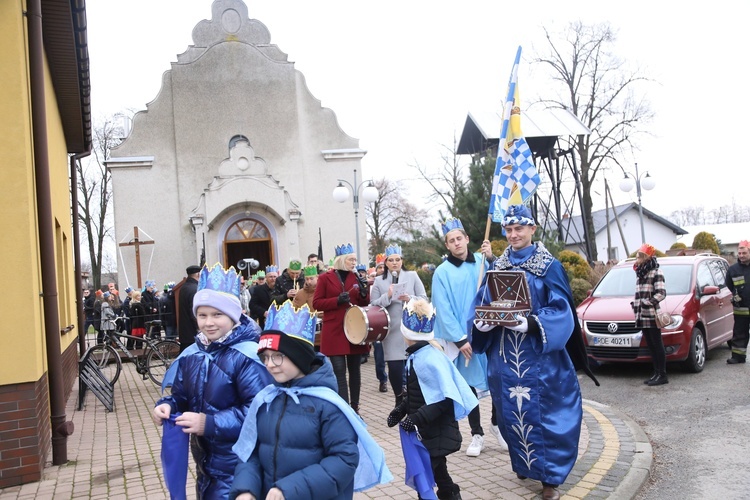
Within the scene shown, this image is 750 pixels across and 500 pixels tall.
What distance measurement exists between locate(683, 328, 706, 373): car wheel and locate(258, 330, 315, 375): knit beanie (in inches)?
333

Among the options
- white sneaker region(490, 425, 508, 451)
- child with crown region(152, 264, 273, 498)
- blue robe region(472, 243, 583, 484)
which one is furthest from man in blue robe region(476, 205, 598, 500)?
child with crown region(152, 264, 273, 498)

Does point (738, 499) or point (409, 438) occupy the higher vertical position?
point (409, 438)

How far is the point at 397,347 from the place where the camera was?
24.7 feet

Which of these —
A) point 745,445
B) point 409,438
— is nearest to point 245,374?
point 409,438

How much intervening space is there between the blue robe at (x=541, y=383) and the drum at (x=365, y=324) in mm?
2582

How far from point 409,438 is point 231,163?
23.4m

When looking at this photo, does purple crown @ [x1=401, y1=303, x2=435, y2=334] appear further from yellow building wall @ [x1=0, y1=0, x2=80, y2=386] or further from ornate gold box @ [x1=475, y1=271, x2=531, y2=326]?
yellow building wall @ [x1=0, y1=0, x2=80, y2=386]

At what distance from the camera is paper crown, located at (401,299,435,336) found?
4379 mm

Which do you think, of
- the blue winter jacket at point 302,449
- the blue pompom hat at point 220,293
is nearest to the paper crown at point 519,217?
the blue pompom hat at point 220,293

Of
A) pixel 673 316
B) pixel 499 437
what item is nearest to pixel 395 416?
pixel 499 437

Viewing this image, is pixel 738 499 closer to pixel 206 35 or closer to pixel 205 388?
pixel 205 388

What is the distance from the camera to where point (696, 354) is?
991 cm

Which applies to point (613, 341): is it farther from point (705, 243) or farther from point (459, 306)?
point (705, 243)

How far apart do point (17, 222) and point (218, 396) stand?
395cm
